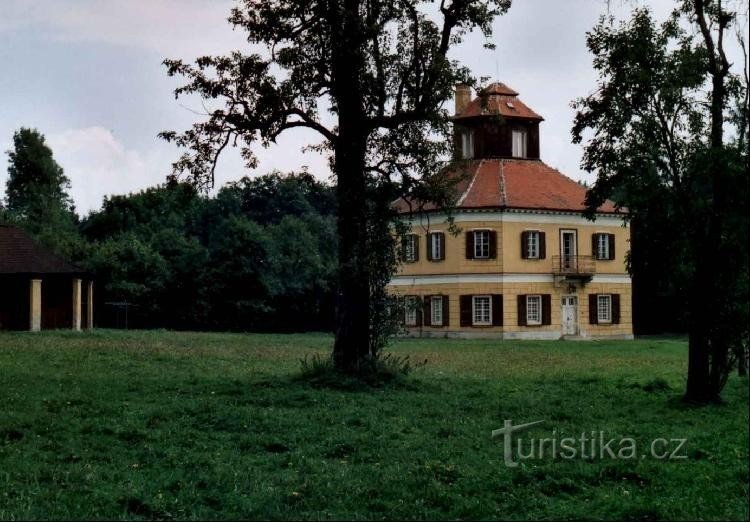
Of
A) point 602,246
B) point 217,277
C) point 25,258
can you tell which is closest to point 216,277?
point 217,277

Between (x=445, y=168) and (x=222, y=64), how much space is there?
524 cm

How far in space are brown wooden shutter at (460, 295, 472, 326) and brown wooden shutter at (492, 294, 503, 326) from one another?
3.99ft

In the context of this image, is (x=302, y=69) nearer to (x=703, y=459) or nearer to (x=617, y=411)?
(x=617, y=411)

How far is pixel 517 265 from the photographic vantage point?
4672cm

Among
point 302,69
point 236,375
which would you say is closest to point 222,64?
point 302,69

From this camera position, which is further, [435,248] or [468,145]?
[468,145]

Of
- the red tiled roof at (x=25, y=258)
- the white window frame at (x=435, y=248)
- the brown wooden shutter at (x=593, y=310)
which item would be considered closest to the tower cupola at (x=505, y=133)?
the white window frame at (x=435, y=248)

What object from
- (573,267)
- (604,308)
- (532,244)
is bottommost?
(604,308)

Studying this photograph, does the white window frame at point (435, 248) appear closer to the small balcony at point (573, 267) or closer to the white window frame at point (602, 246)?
the small balcony at point (573, 267)

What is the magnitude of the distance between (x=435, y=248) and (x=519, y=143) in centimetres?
852

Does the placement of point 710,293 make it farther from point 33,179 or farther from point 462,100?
point 33,179

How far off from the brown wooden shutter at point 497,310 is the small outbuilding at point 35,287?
64.2ft

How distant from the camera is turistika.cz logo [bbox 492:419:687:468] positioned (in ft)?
34.7

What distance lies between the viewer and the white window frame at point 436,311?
47.2 m
